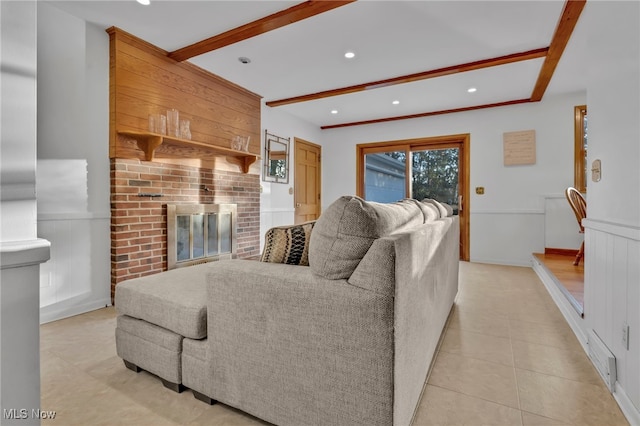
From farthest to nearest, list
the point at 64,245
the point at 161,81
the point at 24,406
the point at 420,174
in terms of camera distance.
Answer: the point at 420,174 < the point at 161,81 < the point at 64,245 < the point at 24,406

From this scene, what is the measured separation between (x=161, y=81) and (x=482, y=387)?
343cm

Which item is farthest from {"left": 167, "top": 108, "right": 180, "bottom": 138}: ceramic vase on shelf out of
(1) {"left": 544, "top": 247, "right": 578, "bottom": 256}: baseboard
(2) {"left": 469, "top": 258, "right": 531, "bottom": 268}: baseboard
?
(1) {"left": 544, "top": 247, "right": 578, "bottom": 256}: baseboard

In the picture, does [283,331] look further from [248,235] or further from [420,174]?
[420,174]

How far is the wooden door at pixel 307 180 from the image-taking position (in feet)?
17.3

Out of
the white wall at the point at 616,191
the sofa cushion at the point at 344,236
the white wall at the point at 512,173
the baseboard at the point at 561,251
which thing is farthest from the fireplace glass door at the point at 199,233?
the baseboard at the point at 561,251

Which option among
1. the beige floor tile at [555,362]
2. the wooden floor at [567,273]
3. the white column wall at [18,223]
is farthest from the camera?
the wooden floor at [567,273]

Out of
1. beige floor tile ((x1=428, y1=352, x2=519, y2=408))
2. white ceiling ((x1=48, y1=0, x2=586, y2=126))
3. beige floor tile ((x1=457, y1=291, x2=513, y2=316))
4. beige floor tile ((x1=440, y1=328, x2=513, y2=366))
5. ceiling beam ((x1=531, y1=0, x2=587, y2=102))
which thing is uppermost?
white ceiling ((x1=48, y1=0, x2=586, y2=126))

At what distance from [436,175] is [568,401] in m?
4.06

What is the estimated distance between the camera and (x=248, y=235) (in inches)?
162

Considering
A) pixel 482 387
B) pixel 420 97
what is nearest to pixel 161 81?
pixel 420 97

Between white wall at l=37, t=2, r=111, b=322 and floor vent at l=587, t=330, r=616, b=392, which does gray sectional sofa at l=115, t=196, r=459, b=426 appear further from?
white wall at l=37, t=2, r=111, b=322

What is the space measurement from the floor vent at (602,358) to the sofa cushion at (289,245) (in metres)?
1.51

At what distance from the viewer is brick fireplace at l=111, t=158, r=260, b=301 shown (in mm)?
2678

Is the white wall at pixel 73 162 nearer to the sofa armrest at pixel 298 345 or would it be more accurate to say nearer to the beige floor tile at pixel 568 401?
the sofa armrest at pixel 298 345
